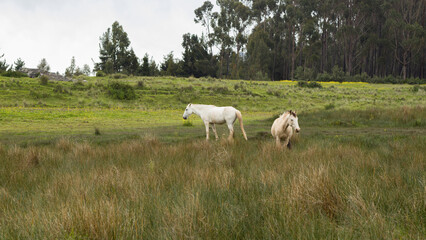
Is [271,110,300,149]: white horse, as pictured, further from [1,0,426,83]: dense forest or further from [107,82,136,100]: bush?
[1,0,426,83]: dense forest

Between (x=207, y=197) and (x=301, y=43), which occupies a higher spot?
(x=301, y=43)

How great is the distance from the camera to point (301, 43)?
78.4 metres

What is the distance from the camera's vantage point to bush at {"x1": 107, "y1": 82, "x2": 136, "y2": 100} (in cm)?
3212

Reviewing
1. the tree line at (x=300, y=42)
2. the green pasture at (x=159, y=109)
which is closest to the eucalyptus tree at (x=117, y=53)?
the tree line at (x=300, y=42)

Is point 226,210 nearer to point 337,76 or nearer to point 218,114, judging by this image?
point 218,114

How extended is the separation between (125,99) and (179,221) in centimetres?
3034

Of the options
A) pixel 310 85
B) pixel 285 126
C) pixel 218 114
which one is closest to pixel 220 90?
pixel 310 85

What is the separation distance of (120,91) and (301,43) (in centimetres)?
5789

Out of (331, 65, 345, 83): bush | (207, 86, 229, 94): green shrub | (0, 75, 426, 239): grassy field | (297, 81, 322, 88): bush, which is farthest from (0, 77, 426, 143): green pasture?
(331, 65, 345, 83): bush

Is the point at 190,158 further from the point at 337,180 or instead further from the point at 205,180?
the point at 337,180

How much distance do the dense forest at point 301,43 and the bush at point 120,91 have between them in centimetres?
3474

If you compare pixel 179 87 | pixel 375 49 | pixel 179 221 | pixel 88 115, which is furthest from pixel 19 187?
pixel 375 49

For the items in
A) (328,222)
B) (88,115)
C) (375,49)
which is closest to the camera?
(328,222)

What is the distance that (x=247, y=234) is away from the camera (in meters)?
2.88
